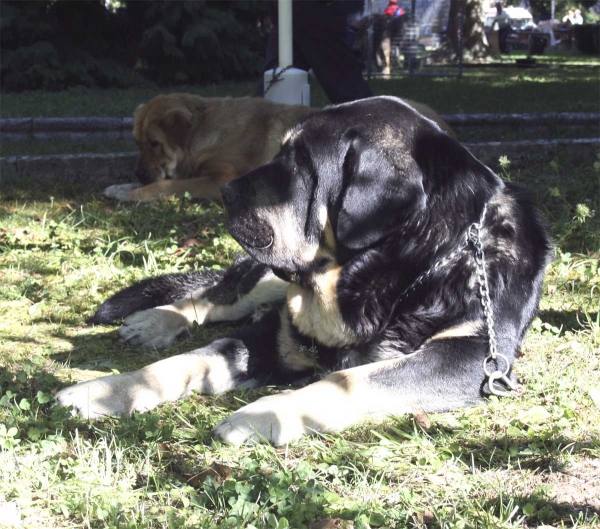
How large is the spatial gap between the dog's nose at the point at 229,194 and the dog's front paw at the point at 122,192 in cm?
394

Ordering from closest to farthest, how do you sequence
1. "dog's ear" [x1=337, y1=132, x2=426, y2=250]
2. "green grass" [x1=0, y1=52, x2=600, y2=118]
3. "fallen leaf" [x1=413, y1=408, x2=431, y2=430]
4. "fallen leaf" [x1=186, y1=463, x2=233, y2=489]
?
"fallen leaf" [x1=186, y1=463, x2=233, y2=489]
"fallen leaf" [x1=413, y1=408, x2=431, y2=430]
"dog's ear" [x1=337, y1=132, x2=426, y2=250]
"green grass" [x1=0, y1=52, x2=600, y2=118]

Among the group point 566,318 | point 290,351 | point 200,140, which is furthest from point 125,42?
point 290,351

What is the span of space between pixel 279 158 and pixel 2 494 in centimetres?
173

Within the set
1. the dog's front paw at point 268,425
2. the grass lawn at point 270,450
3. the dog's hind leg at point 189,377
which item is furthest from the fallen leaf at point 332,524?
the dog's hind leg at point 189,377

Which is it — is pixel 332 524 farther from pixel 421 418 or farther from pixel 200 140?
pixel 200 140

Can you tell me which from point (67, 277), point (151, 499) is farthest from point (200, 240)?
point (151, 499)

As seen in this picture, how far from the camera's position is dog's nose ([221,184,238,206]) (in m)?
3.39

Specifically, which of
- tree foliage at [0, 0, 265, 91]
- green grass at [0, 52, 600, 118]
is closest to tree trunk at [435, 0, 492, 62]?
green grass at [0, 52, 600, 118]

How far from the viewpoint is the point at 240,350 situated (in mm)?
3771

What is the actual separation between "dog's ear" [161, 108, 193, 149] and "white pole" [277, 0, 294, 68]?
105 centimetres

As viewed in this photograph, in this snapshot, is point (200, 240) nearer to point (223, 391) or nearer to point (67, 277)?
point (67, 277)

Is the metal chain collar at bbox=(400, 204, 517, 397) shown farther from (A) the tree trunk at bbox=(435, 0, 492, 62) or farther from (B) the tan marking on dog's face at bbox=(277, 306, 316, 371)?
(A) the tree trunk at bbox=(435, 0, 492, 62)

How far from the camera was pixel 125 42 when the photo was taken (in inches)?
634

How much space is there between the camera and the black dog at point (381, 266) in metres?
3.21
